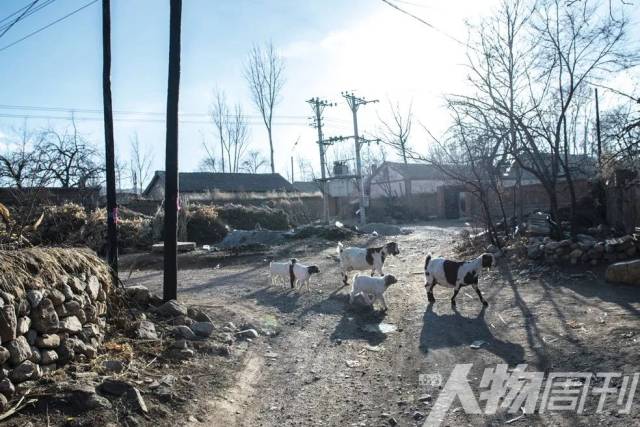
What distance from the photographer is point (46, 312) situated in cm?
515

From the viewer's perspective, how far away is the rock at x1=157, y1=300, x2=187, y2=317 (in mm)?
7891

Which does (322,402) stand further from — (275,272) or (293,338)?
(275,272)

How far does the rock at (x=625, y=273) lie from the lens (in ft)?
31.4

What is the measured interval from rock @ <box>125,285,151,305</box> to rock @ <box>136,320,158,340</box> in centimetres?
103

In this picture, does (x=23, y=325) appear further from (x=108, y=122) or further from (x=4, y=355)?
(x=108, y=122)

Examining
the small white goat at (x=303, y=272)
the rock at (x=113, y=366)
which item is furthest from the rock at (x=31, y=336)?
the small white goat at (x=303, y=272)

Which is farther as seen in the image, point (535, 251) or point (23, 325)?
point (535, 251)

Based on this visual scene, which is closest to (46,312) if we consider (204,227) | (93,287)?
(93,287)

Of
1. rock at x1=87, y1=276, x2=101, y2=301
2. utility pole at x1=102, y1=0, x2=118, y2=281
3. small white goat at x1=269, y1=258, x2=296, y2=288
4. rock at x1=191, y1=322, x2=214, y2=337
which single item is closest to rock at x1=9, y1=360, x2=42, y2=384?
rock at x1=87, y1=276, x2=101, y2=301

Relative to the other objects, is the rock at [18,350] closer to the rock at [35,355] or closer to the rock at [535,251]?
the rock at [35,355]

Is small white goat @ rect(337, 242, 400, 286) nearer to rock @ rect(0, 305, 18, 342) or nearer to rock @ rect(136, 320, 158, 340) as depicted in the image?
rock @ rect(136, 320, 158, 340)

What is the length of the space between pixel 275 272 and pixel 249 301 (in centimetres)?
154

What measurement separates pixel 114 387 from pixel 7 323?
3.78 feet

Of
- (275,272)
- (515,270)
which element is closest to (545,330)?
(515,270)
